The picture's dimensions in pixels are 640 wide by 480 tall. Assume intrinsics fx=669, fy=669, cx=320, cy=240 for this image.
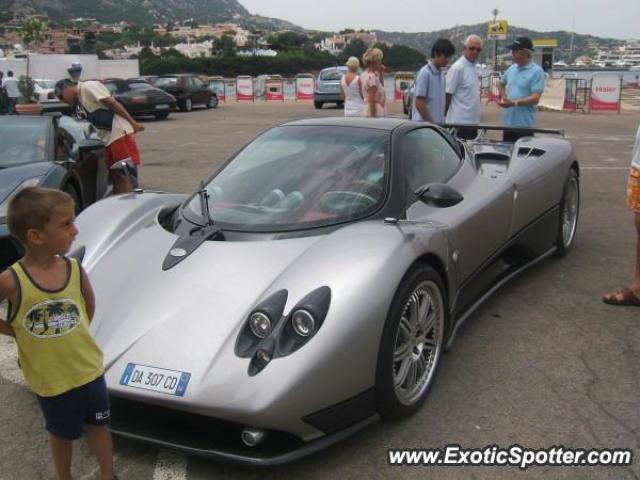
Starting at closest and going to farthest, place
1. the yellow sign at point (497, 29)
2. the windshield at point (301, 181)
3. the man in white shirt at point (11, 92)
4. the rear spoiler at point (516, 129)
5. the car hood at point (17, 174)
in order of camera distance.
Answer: the windshield at point (301, 181)
the car hood at point (17, 174)
the rear spoiler at point (516, 129)
the man in white shirt at point (11, 92)
the yellow sign at point (497, 29)

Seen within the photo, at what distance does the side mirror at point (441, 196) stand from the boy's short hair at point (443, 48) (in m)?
3.43

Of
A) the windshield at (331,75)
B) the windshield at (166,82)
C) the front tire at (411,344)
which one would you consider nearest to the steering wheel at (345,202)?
the front tire at (411,344)

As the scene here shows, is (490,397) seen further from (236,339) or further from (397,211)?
(236,339)

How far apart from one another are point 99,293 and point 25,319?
967mm

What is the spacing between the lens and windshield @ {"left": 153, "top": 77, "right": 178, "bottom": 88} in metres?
23.4

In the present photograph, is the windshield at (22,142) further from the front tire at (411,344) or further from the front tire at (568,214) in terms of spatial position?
the front tire at (568,214)

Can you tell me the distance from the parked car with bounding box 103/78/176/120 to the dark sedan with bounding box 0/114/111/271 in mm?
13765

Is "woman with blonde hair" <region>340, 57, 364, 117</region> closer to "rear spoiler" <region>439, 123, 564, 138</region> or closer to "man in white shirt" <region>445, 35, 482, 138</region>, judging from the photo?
"man in white shirt" <region>445, 35, 482, 138</region>

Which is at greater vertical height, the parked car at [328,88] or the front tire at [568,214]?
the parked car at [328,88]

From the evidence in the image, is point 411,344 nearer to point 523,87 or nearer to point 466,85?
point 466,85

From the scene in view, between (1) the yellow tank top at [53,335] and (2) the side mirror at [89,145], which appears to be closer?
(1) the yellow tank top at [53,335]

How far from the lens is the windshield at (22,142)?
19.2ft

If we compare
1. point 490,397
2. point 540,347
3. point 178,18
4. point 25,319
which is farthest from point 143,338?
point 178,18

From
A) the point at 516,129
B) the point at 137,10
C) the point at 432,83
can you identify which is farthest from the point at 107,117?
the point at 137,10
